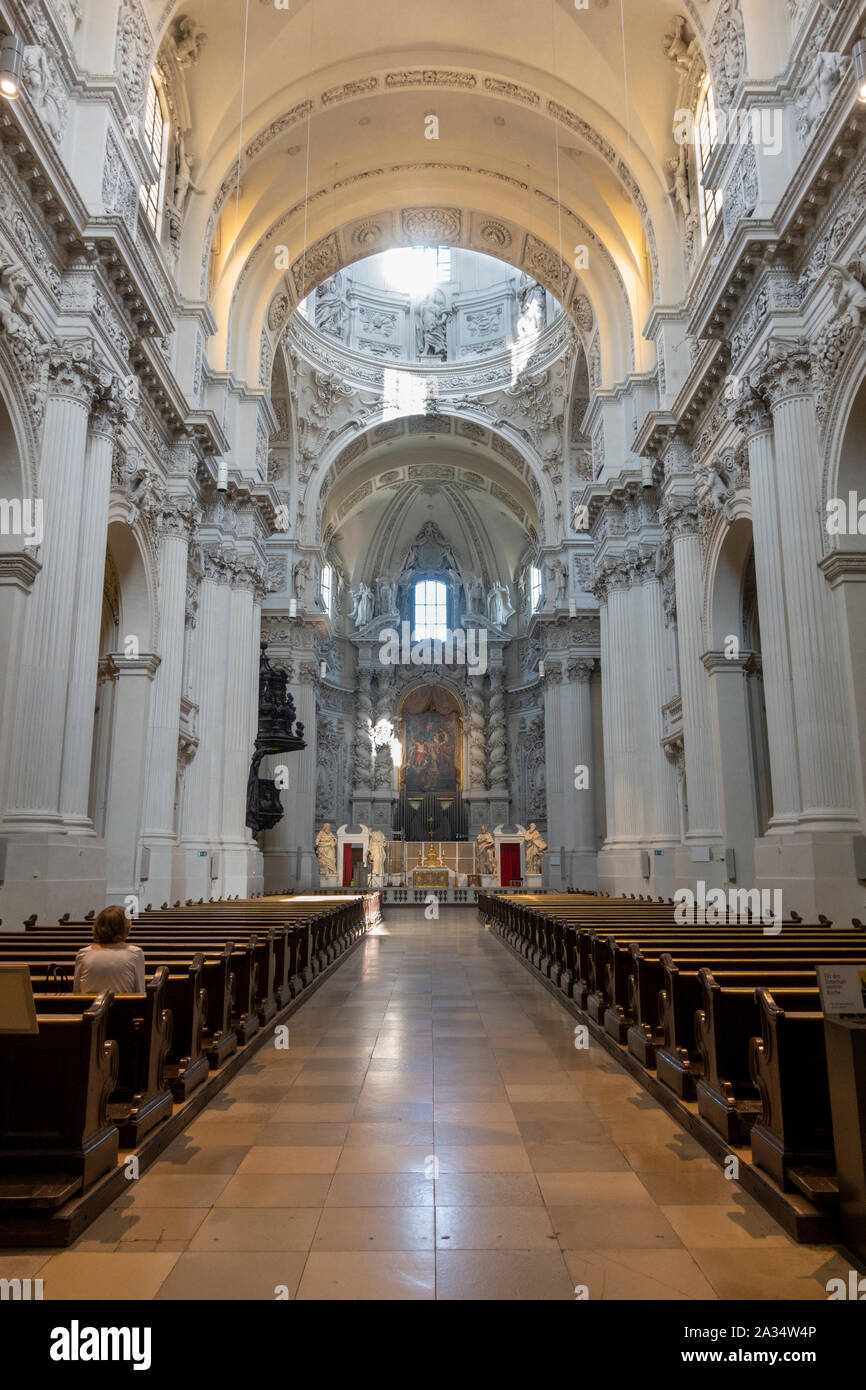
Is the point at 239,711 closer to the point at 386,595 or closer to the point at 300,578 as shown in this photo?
the point at 300,578

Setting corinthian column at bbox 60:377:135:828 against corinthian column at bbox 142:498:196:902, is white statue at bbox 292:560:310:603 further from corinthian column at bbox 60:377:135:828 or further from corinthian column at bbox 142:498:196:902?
corinthian column at bbox 60:377:135:828

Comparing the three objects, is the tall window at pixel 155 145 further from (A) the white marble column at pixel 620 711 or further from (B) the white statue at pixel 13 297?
(A) the white marble column at pixel 620 711

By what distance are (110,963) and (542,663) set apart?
26.8 m

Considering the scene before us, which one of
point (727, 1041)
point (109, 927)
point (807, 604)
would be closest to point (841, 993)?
point (727, 1041)

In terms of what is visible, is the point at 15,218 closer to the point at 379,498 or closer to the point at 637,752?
the point at 637,752

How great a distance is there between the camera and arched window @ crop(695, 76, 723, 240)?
1568 cm

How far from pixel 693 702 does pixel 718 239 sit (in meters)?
7.50

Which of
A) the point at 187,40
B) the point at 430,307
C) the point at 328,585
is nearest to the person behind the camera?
the point at 187,40

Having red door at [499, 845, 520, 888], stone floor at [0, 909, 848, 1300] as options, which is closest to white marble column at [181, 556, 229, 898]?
stone floor at [0, 909, 848, 1300]

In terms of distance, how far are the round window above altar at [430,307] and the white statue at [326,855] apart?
17102 millimetres

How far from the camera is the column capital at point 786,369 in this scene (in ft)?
38.2

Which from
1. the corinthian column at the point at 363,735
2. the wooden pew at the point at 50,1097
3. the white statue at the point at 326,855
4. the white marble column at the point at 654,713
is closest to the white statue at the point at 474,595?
the corinthian column at the point at 363,735

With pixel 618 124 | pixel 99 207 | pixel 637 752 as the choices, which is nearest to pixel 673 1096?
pixel 99 207

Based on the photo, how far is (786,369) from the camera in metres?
11.7
